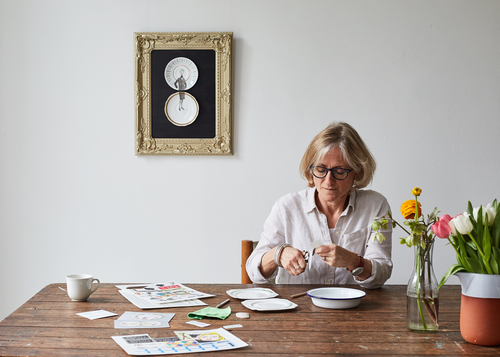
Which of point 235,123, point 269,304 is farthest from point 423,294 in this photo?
point 235,123

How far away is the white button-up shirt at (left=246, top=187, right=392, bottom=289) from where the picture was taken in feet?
5.97

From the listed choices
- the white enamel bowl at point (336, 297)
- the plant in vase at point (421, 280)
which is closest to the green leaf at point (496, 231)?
the plant in vase at point (421, 280)

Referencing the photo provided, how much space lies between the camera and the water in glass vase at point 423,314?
3.80 ft

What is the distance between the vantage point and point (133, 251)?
109 inches

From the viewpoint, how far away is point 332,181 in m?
1.83

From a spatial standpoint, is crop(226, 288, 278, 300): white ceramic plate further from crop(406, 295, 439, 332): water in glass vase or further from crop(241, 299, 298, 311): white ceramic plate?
crop(406, 295, 439, 332): water in glass vase

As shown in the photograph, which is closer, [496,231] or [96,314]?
[496,231]

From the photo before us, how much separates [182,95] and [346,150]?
1252 mm

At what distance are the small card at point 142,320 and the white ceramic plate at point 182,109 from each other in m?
1.58

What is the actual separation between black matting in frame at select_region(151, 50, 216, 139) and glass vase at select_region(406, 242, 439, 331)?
1760 mm

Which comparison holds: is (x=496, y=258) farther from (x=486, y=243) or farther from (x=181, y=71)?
(x=181, y=71)

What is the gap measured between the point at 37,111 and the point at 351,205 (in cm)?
203

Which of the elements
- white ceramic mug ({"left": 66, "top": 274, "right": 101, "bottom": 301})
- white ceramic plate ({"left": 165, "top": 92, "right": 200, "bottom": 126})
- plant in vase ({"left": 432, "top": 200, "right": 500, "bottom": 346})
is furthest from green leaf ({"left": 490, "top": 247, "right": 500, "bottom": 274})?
white ceramic plate ({"left": 165, "top": 92, "right": 200, "bottom": 126})

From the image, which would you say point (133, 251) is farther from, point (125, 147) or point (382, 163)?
point (382, 163)
